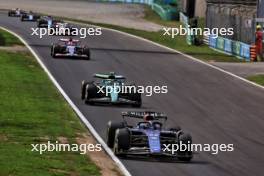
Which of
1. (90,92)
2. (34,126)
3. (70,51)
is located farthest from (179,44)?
(34,126)

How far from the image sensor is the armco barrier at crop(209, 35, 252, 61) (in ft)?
161

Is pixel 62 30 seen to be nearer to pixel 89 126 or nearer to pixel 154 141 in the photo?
pixel 89 126

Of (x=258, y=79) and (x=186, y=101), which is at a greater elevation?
(x=186, y=101)

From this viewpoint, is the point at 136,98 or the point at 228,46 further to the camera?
the point at 228,46

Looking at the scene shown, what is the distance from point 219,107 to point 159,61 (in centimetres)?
1528

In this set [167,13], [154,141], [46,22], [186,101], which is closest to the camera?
[154,141]

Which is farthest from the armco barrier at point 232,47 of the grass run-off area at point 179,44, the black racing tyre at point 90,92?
the black racing tyre at point 90,92

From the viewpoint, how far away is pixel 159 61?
1742 inches

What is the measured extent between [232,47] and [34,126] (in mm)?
30765

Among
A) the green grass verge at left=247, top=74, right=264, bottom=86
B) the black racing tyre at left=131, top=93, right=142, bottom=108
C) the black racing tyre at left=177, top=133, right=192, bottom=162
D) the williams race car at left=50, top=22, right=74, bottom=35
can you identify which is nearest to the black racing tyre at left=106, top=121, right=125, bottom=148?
the black racing tyre at left=177, top=133, right=192, bottom=162

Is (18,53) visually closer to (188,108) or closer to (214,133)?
(188,108)

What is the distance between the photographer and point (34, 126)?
2202 cm

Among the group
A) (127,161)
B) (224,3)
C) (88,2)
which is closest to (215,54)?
(224,3)

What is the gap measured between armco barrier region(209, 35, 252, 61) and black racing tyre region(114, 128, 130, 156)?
30358 mm
